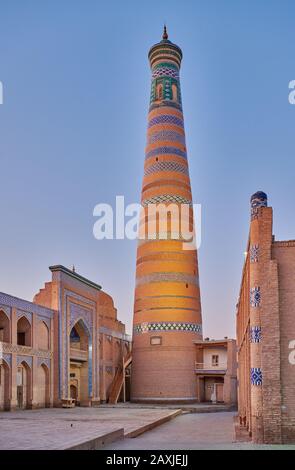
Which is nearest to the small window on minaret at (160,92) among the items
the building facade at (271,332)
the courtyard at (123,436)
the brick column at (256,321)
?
the courtyard at (123,436)

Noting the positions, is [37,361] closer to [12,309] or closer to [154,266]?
[12,309]

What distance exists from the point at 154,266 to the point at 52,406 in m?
7.74

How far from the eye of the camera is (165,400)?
83.5 feet

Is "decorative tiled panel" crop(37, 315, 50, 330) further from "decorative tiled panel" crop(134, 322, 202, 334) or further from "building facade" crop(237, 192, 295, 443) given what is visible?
"building facade" crop(237, 192, 295, 443)

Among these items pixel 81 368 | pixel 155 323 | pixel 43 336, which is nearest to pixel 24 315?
pixel 43 336

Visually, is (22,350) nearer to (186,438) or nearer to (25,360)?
(25,360)

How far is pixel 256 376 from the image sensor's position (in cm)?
1038

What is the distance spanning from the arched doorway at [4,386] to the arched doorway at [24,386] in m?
1.05

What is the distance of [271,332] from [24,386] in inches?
481

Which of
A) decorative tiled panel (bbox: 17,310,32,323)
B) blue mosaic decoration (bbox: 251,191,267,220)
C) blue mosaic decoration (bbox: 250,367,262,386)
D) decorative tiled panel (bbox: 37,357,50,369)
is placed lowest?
decorative tiled panel (bbox: 37,357,50,369)

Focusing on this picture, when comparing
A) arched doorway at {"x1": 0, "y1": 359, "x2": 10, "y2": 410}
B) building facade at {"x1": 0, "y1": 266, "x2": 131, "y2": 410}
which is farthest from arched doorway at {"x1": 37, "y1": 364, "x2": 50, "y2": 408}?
arched doorway at {"x1": 0, "y1": 359, "x2": 10, "y2": 410}

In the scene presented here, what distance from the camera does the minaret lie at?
1018 inches

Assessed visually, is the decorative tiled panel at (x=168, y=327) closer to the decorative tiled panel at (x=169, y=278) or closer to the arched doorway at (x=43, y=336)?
the decorative tiled panel at (x=169, y=278)
